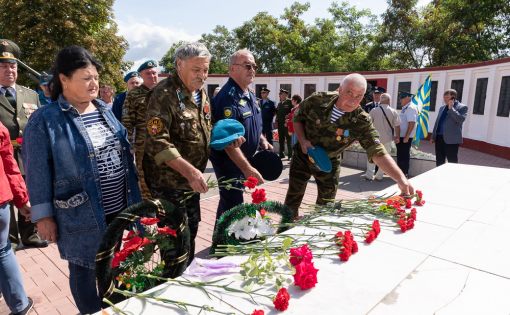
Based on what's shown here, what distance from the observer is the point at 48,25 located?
17484mm

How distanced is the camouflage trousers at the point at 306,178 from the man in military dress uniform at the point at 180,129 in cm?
118

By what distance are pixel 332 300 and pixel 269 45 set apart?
115 ft

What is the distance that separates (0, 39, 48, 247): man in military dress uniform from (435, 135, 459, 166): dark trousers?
267 inches

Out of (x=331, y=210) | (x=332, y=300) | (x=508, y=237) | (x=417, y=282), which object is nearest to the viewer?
(x=332, y=300)

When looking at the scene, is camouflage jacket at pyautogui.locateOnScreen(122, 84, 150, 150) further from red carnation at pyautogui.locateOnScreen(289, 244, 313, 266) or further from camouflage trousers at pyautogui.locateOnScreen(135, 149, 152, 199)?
red carnation at pyautogui.locateOnScreen(289, 244, 313, 266)

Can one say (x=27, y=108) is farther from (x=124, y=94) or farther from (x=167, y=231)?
(x=167, y=231)

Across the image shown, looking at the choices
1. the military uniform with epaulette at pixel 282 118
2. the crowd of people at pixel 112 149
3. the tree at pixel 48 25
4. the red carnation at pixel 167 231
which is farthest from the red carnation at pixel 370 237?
the tree at pixel 48 25

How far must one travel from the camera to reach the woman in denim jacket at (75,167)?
1710 mm

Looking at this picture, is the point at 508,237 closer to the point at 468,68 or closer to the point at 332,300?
the point at 332,300

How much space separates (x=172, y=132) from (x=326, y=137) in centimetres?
147

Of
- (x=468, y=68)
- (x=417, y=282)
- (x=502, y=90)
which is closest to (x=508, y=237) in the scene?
(x=417, y=282)

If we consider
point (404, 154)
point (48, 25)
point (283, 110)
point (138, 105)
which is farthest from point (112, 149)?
point (48, 25)

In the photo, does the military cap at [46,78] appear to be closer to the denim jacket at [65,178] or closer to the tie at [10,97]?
the denim jacket at [65,178]

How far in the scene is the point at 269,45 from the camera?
3438 centimetres
